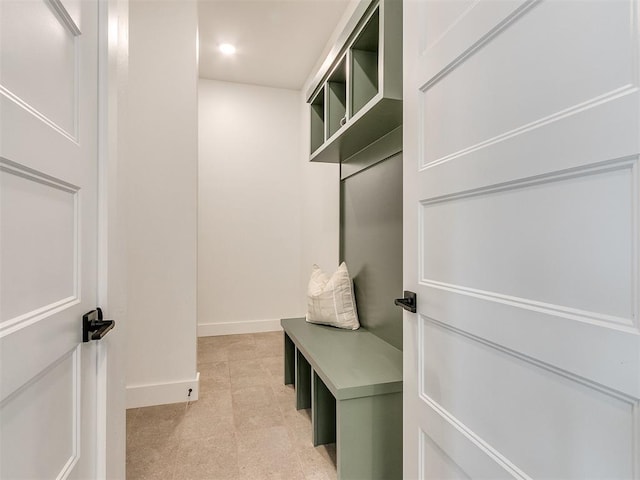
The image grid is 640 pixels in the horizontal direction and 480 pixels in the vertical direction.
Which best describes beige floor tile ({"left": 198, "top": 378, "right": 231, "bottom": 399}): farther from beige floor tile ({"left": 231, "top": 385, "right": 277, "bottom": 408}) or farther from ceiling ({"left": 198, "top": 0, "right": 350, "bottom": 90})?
ceiling ({"left": 198, "top": 0, "right": 350, "bottom": 90})

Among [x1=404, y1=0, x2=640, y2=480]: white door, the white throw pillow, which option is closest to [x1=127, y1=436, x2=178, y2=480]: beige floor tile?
the white throw pillow

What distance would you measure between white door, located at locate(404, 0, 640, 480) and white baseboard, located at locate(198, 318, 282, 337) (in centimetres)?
300

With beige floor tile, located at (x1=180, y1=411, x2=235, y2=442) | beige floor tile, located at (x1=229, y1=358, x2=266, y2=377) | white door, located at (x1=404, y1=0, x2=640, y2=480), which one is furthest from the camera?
beige floor tile, located at (x1=229, y1=358, x2=266, y2=377)

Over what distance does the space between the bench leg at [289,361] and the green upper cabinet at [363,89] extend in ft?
4.64

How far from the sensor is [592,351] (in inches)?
21.2

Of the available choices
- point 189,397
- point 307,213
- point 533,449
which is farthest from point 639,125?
point 307,213

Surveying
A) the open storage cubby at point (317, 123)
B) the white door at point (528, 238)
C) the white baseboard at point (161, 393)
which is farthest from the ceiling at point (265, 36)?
the white baseboard at point (161, 393)

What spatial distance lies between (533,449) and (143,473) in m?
1.70

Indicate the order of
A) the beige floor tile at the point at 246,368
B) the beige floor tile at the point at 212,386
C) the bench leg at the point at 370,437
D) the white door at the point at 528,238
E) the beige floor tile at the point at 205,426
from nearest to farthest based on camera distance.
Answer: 1. the white door at the point at 528,238
2. the bench leg at the point at 370,437
3. the beige floor tile at the point at 205,426
4. the beige floor tile at the point at 212,386
5. the beige floor tile at the point at 246,368

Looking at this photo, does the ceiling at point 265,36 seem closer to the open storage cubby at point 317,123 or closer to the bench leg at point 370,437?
the open storage cubby at point 317,123

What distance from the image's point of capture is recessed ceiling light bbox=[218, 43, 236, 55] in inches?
121

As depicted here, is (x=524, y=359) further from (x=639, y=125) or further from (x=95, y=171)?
(x=95, y=171)

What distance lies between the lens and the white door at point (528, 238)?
51 centimetres

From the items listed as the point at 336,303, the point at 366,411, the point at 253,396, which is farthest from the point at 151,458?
the point at 336,303
